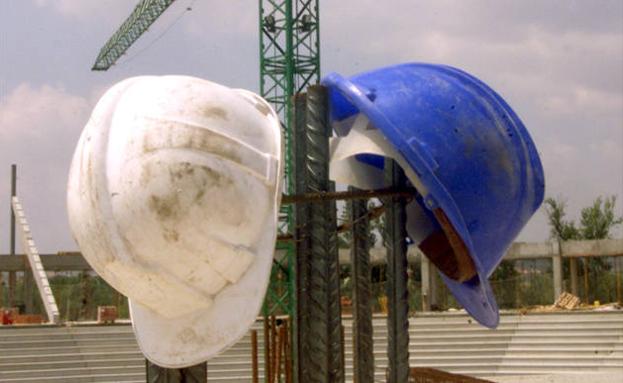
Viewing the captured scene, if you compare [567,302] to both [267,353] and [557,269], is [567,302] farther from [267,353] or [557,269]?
[267,353]

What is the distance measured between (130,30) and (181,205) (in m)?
41.2

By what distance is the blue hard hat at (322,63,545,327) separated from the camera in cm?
564

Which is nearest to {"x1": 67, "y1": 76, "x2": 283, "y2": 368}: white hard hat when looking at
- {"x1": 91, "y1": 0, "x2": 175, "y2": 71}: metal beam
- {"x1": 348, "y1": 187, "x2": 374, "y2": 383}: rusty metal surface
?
{"x1": 348, "y1": 187, "x2": 374, "y2": 383}: rusty metal surface

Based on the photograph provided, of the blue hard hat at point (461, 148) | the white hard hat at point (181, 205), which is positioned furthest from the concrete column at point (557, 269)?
the white hard hat at point (181, 205)

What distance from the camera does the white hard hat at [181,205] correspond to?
440cm

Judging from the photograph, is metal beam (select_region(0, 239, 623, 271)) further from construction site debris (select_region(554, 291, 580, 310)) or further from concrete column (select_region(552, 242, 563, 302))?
construction site debris (select_region(554, 291, 580, 310))

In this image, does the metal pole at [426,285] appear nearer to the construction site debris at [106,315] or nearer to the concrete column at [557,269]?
the concrete column at [557,269]

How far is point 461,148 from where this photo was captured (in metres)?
5.73

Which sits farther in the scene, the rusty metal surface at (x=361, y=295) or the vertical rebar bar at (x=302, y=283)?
the rusty metal surface at (x=361, y=295)

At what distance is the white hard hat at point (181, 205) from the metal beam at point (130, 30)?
37.3 metres

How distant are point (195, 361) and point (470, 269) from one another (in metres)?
2.40

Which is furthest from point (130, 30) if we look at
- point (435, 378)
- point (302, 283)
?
point (302, 283)

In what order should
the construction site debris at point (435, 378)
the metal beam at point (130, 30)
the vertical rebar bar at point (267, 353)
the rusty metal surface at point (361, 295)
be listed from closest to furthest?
the rusty metal surface at point (361, 295)
the vertical rebar bar at point (267, 353)
the construction site debris at point (435, 378)
the metal beam at point (130, 30)

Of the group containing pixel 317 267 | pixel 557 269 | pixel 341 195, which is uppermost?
pixel 557 269
